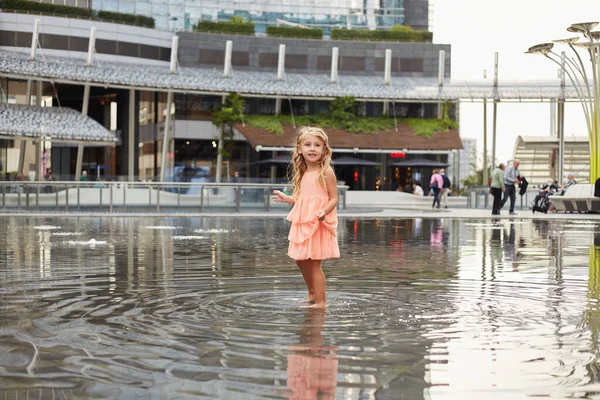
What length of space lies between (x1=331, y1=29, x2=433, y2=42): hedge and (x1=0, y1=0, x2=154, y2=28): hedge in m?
13.5

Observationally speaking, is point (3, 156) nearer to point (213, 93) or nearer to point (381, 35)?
point (213, 93)

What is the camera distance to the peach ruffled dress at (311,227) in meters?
8.51

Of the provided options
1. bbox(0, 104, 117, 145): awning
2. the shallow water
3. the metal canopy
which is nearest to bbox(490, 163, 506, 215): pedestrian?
the shallow water

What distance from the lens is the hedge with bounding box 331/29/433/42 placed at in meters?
70.0

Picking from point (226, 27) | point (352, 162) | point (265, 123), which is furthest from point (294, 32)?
point (352, 162)

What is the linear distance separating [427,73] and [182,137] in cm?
1798

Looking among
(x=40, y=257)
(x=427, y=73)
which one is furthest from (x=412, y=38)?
(x=40, y=257)

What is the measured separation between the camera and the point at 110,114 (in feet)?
215

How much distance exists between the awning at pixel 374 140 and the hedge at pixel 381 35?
25.2 ft

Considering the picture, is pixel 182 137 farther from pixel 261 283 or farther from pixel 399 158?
pixel 261 283

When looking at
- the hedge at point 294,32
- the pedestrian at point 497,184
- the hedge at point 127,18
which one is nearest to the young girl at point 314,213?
the pedestrian at point 497,184

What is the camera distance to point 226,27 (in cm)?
6825

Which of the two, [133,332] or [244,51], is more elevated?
[244,51]

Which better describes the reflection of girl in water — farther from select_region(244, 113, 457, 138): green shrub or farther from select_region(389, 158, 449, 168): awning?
select_region(244, 113, 457, 138): green shrub
